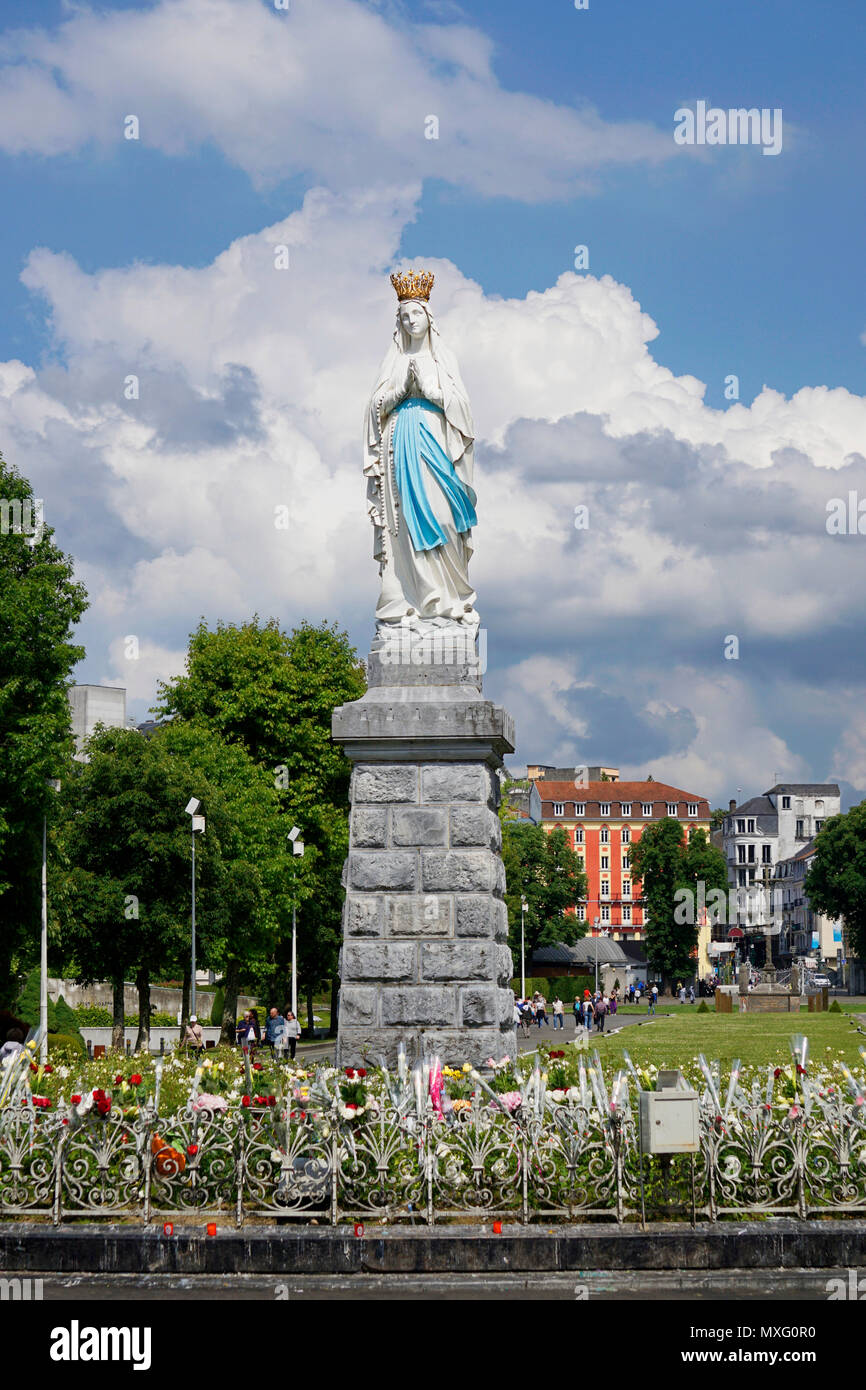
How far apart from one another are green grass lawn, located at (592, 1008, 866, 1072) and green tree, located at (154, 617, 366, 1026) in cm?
1067

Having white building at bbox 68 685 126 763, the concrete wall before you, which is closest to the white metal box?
the concrete wall

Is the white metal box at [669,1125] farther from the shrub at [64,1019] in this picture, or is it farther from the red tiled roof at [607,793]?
the red tiled roof at [607,793]

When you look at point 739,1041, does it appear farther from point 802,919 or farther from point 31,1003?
point 802,919

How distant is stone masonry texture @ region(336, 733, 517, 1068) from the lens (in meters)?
13.5

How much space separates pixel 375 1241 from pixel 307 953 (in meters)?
46.5

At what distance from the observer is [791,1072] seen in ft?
40.6

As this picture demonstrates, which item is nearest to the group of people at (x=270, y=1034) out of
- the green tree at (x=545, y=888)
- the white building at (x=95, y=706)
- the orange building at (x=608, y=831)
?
the white building at (x=95, y=706)

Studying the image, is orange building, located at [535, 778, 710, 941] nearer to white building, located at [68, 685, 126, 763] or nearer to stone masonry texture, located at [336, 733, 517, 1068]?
white building, located at [68, 685, 126, 763]

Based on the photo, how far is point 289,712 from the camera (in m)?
47.6

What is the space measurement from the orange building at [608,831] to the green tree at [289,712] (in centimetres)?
10095

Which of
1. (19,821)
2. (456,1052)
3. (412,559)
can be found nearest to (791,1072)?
(456,1052)

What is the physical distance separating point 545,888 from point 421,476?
85799 millimetres

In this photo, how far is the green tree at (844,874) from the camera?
3706 inches

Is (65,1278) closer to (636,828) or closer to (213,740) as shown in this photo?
(213,740)
